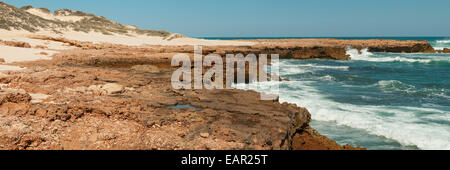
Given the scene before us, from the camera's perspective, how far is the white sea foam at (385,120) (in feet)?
23.0

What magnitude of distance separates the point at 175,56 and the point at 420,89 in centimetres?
1260

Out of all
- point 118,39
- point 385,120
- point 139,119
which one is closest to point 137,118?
point 139,119

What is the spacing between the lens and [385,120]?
851cm

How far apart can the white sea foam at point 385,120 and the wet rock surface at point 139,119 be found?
2.30 metres

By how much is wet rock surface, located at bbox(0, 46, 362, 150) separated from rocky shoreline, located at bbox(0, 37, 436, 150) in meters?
0.01

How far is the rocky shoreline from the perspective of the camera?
4512 millimetres

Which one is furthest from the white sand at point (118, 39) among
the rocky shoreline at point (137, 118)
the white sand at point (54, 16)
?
the rocky shoreline at point (137, 118)

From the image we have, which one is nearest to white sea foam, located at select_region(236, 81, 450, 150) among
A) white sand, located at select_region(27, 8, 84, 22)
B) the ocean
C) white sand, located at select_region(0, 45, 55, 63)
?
the ocean

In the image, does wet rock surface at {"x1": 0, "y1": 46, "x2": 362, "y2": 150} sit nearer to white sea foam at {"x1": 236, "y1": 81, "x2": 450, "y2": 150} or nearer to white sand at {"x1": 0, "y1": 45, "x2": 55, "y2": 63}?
white sea foam at {"x1": 236, "y1": 81, "x2": 450, "y2": 150}

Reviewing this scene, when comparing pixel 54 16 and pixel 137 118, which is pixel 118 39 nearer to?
pixel 54 16

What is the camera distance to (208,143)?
4.59 metres

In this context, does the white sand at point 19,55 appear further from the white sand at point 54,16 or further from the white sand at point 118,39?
the white sand at point 54,16
